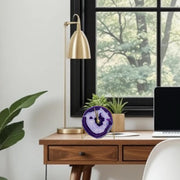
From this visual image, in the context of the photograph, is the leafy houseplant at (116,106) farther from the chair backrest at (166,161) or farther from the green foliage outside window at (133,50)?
the chair backrest at (166,161)

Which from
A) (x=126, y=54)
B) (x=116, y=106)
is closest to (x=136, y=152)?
(x=116, y=106)

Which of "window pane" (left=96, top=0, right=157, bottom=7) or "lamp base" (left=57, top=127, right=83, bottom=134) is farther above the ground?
"window pane" (left=96, top=0, right=157, bottom=7)

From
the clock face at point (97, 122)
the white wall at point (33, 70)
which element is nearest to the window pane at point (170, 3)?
the white wall at point (33, 70)

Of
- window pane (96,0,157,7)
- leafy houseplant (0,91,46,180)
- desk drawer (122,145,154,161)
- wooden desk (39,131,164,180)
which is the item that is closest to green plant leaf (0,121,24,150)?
leafy houseplant (0,91,46,180)

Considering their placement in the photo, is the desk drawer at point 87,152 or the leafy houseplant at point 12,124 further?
the leafy houseplant at point 12,124

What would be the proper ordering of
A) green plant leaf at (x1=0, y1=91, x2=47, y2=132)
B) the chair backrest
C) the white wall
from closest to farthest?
the chair backrest → green plant leaf at (x1=0, y1=91, x2=47, y2=132) → the white wall

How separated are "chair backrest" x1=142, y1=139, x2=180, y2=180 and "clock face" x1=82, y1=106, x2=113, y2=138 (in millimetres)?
546

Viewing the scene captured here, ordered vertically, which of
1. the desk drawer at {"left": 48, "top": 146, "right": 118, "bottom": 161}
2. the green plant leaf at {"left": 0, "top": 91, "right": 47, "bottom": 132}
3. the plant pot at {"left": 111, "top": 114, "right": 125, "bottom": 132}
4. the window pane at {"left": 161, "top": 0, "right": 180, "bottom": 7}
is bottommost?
the desk drawer at {"left": 48, "top": 146, "right": 118, "bottom": 161}

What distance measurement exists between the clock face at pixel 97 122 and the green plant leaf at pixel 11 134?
1.46 ft

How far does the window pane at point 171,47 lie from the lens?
2.97 meters

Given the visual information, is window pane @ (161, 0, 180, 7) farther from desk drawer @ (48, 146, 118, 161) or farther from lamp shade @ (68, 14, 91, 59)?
desk drawer @ (48, 146, 118, 161)

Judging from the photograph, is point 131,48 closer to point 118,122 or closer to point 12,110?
point 118,122

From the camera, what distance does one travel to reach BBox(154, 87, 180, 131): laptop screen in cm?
260

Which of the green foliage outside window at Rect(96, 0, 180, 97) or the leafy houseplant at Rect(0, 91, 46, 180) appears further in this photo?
the green foliage outside window at Rect(96, 0, 180, 97)
